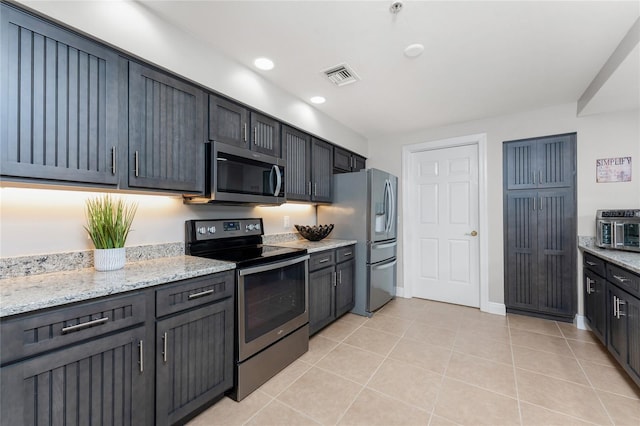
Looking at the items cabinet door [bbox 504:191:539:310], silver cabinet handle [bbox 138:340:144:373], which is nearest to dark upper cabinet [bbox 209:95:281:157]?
silver cabinet handle [bbox 138:340:144:373]

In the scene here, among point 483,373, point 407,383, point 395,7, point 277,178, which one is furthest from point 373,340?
point 395,7

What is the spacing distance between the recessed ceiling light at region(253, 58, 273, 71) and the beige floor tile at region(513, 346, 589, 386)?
10.6 feet

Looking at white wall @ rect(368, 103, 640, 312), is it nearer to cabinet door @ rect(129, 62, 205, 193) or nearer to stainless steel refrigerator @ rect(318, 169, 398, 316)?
stainless steel refrigerator @ rect(318, 169, 398, 316)

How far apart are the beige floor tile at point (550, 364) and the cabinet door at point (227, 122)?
2971mm

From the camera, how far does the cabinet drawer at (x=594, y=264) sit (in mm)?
2390

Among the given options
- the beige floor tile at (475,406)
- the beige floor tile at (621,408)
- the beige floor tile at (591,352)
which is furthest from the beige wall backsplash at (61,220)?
the beige floor tile at (591,352)

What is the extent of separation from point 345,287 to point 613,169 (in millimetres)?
3105

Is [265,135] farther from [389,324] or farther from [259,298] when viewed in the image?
→ [389,324]

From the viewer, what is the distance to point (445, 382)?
6.54ft

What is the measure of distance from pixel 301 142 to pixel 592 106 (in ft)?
9.73

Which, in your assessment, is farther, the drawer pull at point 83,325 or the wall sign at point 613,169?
the wall sign at point 613,169

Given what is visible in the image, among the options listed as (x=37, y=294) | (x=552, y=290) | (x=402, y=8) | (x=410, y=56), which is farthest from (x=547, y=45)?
(x=37, y=294)

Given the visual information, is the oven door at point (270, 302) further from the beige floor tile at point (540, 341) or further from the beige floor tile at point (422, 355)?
the beige floor tile at point (540, 341)

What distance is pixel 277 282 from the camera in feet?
6.90
